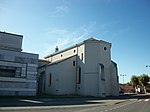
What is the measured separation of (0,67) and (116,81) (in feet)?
83.8

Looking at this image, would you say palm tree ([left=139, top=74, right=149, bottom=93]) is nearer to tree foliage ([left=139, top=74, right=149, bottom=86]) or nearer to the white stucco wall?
tree foliage ([left=139, top=74, right=149, bottom=86])

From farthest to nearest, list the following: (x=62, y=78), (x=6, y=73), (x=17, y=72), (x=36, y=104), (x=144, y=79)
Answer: (x=144, y=79)
(x=62, y=78)
(x=17, y=72)
(x=6, y=73)
(x=36, y=104)

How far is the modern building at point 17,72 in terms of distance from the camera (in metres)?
29.5

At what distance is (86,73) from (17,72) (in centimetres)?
1546

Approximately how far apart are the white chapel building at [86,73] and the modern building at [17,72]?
826cm

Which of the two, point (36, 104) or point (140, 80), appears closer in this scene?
point (36, 104)

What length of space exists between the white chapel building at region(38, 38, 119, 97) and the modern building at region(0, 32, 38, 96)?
826 centimetres

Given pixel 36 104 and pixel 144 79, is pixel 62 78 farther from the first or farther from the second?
pixel 144 79

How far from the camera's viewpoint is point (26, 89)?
3084cm

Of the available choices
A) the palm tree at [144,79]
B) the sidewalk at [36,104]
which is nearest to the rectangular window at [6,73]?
the sidewalk at [36,104]

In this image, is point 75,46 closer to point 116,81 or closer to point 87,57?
point 87,57

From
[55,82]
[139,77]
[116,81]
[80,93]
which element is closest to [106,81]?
[116,81]

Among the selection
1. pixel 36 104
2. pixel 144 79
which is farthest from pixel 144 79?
pixel 36 104

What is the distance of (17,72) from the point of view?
30797 millimetres
